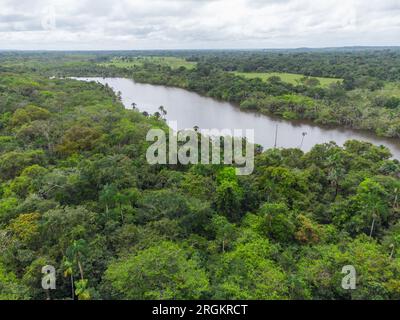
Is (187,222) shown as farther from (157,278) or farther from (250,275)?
(157,278)

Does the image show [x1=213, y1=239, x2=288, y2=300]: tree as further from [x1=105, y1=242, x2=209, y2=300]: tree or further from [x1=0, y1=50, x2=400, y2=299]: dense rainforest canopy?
[x1=105, y1=242, x2=209, y2=300]: tree

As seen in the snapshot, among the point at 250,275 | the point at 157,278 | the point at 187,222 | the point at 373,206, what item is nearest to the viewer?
the point at 157,278

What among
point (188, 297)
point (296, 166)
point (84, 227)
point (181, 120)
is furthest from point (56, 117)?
point (188, 297)

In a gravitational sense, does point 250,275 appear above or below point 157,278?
below

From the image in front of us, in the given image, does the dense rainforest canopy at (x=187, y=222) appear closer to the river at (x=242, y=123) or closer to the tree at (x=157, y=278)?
the tree at (x=157, y=278)

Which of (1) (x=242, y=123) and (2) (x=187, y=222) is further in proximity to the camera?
(1) (x=242, y=123)

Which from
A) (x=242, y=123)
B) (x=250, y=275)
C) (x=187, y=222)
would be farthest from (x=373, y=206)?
(x=242, y=123)

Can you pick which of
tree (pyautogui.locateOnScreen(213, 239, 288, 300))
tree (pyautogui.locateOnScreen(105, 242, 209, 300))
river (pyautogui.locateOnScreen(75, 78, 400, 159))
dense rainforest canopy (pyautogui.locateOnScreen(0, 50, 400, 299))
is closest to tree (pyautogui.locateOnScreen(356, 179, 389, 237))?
dense rainforest canopy (pyautogui.locateOnScreen(0, 50, 400, 299))
